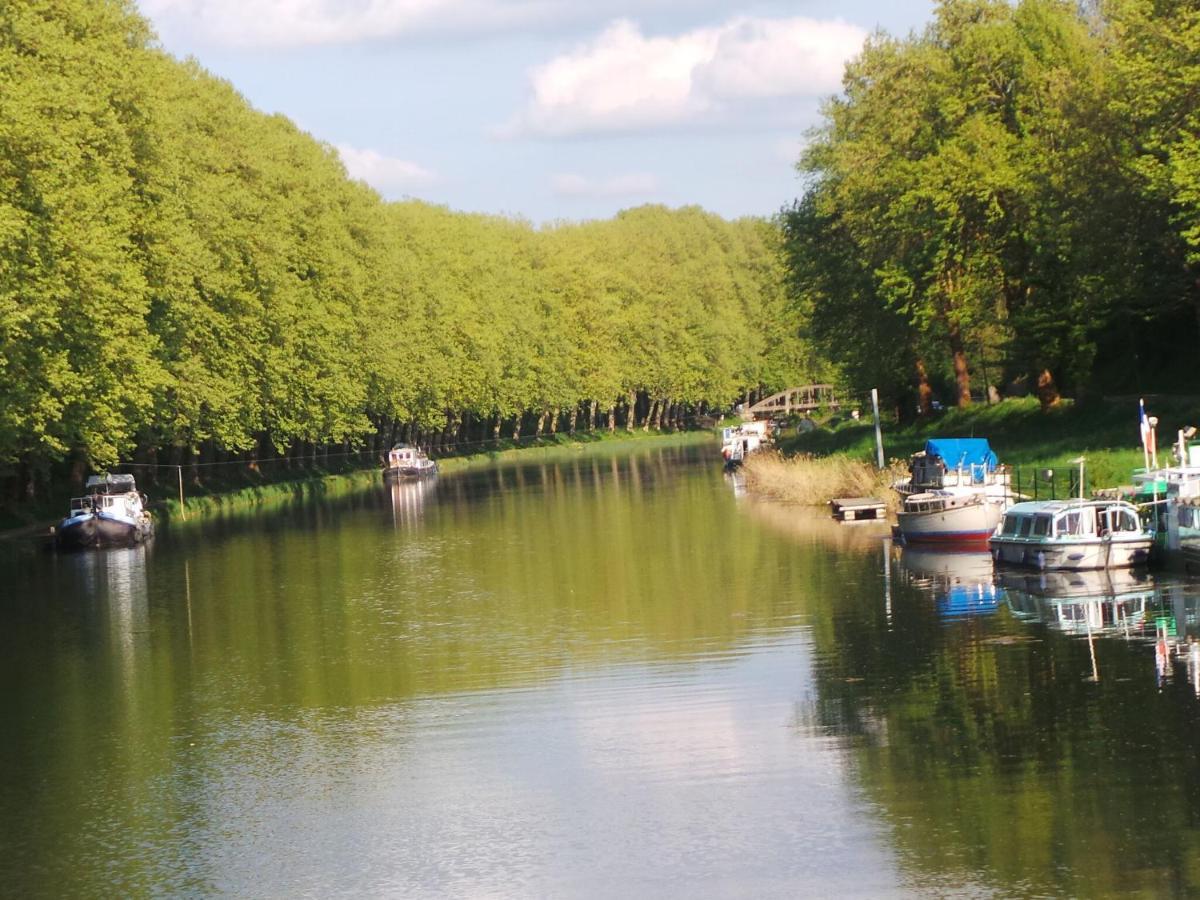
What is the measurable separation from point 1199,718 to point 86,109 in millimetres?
49913

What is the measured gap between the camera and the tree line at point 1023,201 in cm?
5600

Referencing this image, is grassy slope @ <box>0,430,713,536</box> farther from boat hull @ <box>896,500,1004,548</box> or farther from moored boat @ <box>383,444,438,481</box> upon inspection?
boat hull @ <box>896,500,1004,548</box>

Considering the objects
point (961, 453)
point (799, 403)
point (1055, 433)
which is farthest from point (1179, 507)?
point (799, 403)

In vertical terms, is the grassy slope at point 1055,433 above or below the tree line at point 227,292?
below

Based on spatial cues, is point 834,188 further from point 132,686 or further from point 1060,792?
point 1060,792

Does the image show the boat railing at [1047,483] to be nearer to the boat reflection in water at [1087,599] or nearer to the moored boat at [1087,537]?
the moored boat at [1087,537]

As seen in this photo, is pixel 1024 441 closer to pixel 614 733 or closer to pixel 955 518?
pixel 955 518

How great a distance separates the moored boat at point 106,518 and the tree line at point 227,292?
1.30m

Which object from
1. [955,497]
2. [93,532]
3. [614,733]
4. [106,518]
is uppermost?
[106,518]

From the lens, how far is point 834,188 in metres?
85.0

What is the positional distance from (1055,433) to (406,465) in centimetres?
5872

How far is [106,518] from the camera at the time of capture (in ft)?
217

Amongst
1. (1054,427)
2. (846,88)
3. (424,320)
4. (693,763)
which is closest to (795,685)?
(693,763)

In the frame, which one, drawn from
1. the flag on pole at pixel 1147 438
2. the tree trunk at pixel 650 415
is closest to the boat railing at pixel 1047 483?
the flag on pole at pixel 1147 438
